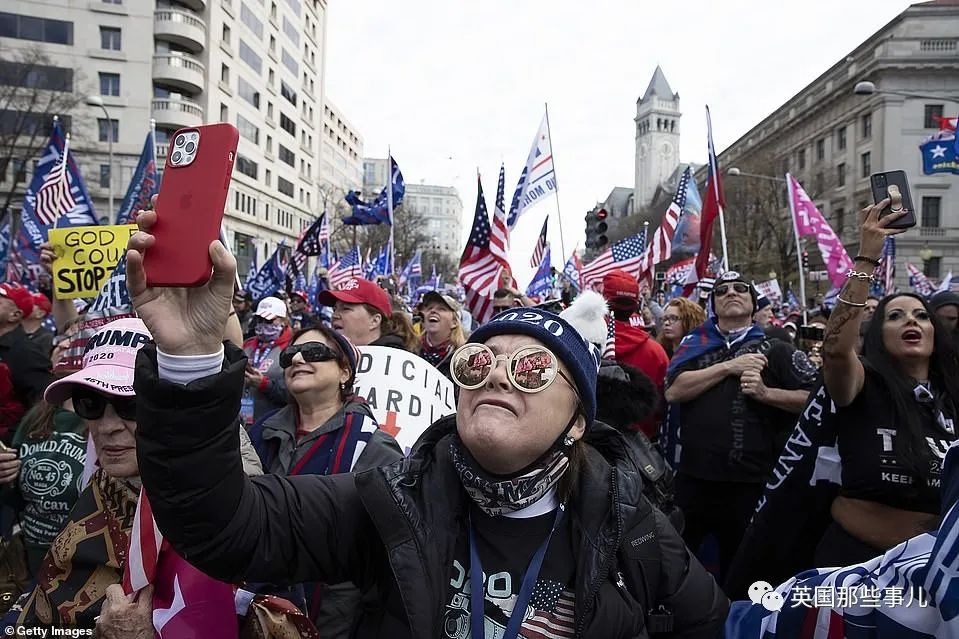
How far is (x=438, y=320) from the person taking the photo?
6070mm

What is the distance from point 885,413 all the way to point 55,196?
366 inches

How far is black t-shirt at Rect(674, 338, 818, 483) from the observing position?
4293mm

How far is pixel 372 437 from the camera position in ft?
10.5

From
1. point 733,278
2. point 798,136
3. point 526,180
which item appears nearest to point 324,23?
point 798,136

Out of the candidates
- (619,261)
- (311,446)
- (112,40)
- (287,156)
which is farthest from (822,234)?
(287,156)

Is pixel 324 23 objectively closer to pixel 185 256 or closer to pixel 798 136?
pixel 798 136

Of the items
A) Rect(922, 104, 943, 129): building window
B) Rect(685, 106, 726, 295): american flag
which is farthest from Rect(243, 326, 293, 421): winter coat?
Rect(922, 104, 943, 129): building window

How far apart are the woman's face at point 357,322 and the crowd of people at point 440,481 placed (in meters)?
1.13

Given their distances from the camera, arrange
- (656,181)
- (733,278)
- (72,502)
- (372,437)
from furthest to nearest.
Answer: (656,181) < (733,278) < (372,437) < (72,502)

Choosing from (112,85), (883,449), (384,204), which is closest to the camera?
(883,449)

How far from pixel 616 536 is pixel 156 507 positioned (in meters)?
1.13

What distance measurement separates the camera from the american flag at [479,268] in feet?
27.1

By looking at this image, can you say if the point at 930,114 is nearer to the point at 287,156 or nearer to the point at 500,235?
the point at 500,235

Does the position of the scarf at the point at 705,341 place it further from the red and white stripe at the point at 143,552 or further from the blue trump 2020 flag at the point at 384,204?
the blue trump 2020 flag at the point at 384,204
